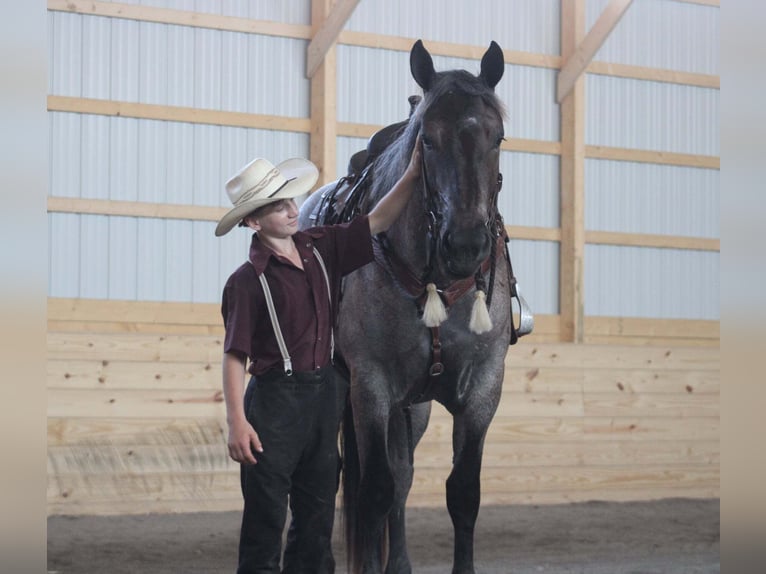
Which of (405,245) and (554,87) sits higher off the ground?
(554,87)

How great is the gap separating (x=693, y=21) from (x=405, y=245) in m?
7.78

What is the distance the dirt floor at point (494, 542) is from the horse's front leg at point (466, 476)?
179cm

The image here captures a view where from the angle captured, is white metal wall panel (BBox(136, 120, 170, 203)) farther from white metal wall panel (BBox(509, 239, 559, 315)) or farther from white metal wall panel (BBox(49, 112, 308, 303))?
white metal wall panel (BBox(509, 239, 559, 315))

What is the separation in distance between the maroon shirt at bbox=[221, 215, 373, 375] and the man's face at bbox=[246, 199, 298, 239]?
0.04 meters

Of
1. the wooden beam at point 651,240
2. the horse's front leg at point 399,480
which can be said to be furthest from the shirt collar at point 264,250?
the wooden beam at point 651,240

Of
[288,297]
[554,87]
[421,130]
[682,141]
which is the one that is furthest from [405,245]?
[682,141]

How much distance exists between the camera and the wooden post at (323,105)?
26.5ft

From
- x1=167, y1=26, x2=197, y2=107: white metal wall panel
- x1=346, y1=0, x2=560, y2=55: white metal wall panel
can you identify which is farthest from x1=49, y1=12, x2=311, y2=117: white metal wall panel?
x1=346, y1=0, x2=560, y2=55: white metal wall panel

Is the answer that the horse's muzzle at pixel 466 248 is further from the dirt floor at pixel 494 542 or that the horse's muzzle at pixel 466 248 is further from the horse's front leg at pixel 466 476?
the dirt floor at pixel 494 542

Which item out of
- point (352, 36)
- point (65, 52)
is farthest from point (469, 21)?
point (65, 52)

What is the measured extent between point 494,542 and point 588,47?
4664 millimetres

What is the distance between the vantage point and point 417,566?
5105 mm

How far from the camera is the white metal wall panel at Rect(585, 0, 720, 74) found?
9.55 metres

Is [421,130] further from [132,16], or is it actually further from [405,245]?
[132,16]
